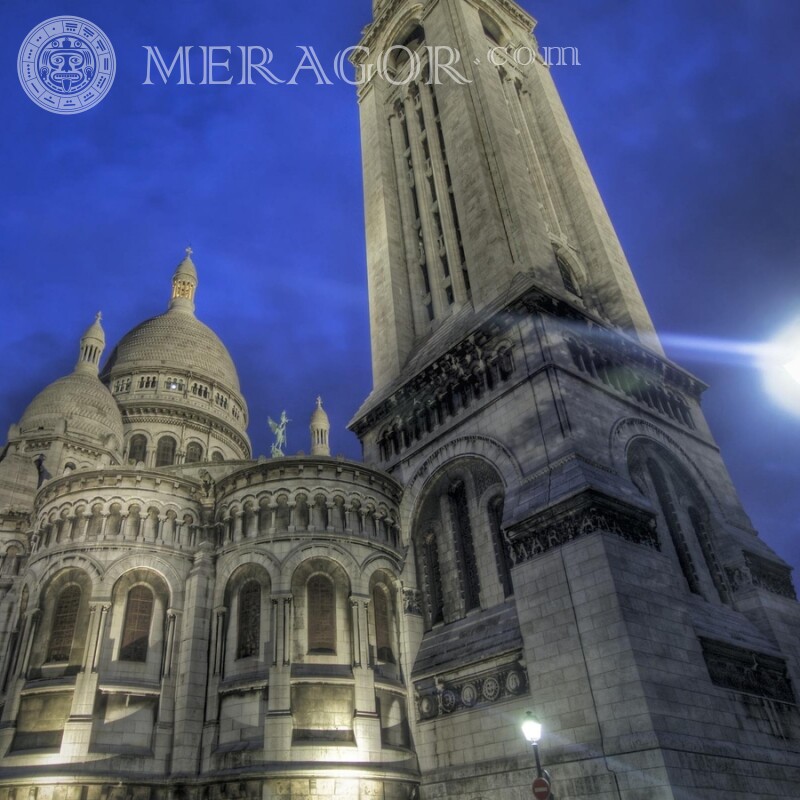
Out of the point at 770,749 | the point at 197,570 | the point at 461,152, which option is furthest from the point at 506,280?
the point at 770,749

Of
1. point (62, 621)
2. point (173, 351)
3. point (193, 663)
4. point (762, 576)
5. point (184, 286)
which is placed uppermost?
point (184, 286)

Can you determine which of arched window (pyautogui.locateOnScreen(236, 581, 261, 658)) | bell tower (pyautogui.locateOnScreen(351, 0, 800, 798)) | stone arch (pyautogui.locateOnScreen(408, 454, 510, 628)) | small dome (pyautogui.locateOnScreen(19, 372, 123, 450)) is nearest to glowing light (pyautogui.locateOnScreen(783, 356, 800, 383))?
bell tower (pyautogui.locateOnScreen(351, 0, 800, 798))

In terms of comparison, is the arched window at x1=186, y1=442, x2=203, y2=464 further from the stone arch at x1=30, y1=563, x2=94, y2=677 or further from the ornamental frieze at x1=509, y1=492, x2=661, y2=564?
the ornamental frieze at x1=509, y1=492, x2=661, y2=564

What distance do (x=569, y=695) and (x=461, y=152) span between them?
95.5 feet

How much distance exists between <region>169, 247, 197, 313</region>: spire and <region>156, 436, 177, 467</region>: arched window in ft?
54.1

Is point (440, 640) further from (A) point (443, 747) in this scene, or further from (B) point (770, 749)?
(B) point (770, 749)

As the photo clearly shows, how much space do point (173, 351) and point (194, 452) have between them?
348 inches

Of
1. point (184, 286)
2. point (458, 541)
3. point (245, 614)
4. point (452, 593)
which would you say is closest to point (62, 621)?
point (245, 614)

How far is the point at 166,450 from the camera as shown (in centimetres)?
4912

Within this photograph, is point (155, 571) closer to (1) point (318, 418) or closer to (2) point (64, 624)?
(2) point (64, 624)

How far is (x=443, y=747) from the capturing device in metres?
23.7

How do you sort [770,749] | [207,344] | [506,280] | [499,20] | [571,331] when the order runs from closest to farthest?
1. [770,749]
2. [571,331]
3. [506,280]
4. [499,20]
5. [207,344]

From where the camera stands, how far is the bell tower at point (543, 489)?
2023 centimetres

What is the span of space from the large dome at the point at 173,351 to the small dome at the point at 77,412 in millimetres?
7601
